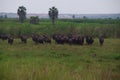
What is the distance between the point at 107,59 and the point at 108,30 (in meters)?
26.2

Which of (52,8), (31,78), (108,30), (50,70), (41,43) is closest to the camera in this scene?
(31,78)

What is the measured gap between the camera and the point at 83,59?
681 inches

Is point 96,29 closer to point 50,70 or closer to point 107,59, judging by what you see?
point 107,59

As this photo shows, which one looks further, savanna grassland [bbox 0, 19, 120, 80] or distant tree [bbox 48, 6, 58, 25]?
distant tree [bbox 48, 6, 58, 25]

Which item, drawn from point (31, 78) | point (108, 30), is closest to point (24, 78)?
point (31, 78)

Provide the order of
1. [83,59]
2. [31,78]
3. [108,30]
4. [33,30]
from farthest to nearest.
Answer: [33,30], [108,30], [83,59], [31,78]

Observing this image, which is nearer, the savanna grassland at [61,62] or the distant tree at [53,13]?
the savanna grassland at [61,62]

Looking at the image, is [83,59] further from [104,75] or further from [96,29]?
[96,29]

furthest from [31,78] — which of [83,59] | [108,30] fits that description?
[108,30]

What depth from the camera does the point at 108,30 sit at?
43.6 meters

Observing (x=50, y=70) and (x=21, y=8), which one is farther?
(x=21, y=8)

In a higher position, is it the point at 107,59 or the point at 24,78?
the point at 24,78

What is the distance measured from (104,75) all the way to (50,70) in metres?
1.43

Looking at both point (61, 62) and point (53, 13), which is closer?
point (61, 62)
